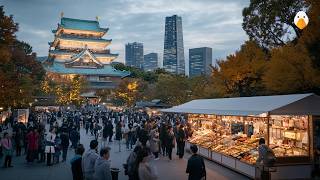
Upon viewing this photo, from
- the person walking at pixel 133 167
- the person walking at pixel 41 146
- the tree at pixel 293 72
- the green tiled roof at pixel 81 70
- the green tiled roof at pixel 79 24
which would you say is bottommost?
the person walking at pixel 41 146

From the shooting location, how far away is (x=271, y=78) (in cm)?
Answer: 2370

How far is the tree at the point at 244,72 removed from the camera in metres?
30.8

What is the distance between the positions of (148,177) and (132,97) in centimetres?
5985

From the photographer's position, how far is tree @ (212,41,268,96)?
3077cm

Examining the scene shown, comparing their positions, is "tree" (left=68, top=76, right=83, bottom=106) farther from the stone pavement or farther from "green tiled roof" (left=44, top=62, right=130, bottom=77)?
the stone pavement

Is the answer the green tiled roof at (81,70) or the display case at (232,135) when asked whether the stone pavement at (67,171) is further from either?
the green tiled roof at (81,70)

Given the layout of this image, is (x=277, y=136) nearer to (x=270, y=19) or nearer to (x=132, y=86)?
(x=270, y=19)

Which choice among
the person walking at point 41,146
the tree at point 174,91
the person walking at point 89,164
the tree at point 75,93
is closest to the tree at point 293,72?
the person walking at point 41,146

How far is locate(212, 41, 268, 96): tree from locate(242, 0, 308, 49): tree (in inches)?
39.9

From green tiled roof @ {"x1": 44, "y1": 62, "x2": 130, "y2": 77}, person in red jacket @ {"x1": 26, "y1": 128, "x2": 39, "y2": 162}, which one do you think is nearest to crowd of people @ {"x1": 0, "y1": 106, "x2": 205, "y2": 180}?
person in red jacket @ {"x1": 26, "y1": 128, "x2": 39, "y2": 162}

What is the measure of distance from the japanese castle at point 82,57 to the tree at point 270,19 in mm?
52070

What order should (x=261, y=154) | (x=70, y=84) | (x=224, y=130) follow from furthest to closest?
(x=70, y=84), (x=224, y=130), (x=261, y=154)

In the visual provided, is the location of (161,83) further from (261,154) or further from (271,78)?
(261,154)

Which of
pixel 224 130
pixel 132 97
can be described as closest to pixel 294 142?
pixel 224 130
